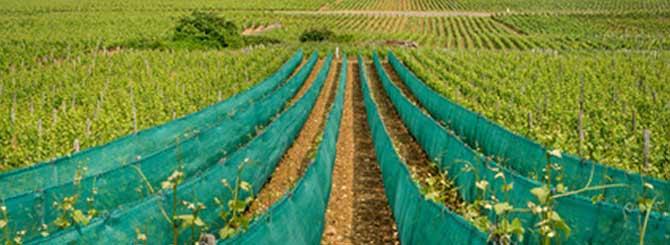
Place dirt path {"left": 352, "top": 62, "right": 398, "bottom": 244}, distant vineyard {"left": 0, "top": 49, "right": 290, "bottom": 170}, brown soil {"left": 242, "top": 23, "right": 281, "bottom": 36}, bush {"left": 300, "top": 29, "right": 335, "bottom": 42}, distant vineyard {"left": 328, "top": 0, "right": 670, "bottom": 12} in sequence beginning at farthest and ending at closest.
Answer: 1. distant vineyard {"left": 328, "top": 0, "right": 670, "bottom": 12}
2. brown soil {"left": 242, "top": 23, "right": 281, "bottom": 36}
3. bush {"left": 300, "top": 29, "right": 335, "bottom": 42}
4. distant vineyard {"left": 0, "top": 49, "right": 290, "bottom": 170}
5. dirt path {"left": 352, "top": 62, "right": 398, "bottom": 244}

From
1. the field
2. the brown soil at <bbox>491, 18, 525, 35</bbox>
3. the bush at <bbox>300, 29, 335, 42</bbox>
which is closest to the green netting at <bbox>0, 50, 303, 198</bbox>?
the field

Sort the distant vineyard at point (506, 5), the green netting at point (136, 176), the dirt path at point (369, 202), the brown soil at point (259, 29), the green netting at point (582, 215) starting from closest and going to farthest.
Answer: the green netting at point (582, 215) < the green netting at point (136, 176) < the dirt path at point (369, 202) < the brown soil at point (259, 29) < the distant vineyard at point (506, 5)

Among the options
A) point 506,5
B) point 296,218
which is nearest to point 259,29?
point 506,5

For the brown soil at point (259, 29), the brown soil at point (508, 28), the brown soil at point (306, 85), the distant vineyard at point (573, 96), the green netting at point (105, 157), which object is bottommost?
the brown soil at point (259, 29)

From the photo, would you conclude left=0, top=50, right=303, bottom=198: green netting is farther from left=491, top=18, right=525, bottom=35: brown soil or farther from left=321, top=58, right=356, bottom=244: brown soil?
left=491, top=18, right=525, bottom=35: brown soil

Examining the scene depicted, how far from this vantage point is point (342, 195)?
11.1 m

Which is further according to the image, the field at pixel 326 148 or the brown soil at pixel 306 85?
the brown soil at pixel 306 85

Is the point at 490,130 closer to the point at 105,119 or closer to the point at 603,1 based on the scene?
the point at 105,119

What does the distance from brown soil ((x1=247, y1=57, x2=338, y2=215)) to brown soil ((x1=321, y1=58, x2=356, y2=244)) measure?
0.64m

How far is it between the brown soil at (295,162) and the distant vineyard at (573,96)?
4103 millimetres

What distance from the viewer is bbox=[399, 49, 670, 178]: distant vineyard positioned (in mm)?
11625

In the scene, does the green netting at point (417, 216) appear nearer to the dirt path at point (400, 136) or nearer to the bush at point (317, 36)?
the dirt path at point (400, 136)

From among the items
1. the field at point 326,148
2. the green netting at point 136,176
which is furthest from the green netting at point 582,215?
the green netting at point 136,176

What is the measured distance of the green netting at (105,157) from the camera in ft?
27.3
